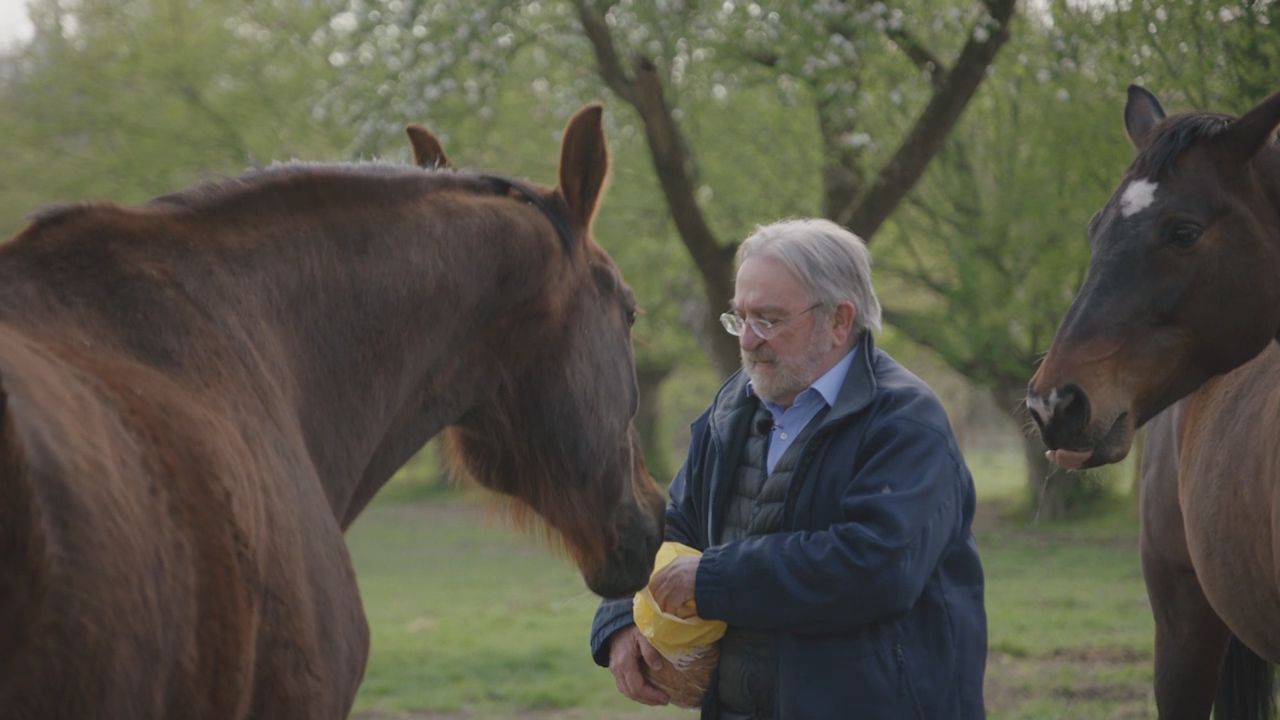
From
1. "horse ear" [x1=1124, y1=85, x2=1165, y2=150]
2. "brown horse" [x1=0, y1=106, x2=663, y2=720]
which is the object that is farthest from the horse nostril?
"brown horse" [x1=0, y1=106, x2=663, y2=720]

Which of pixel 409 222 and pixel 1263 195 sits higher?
pixel 409 222

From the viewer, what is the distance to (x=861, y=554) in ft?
10.9

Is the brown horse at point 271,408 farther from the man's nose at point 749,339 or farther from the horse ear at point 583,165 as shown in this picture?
the man's nose at point 749,339

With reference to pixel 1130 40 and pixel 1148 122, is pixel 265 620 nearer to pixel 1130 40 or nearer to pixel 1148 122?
pixel 1148 122

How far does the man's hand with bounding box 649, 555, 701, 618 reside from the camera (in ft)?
11.7

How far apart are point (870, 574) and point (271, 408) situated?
1.46 m

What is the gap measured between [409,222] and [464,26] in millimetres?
7654

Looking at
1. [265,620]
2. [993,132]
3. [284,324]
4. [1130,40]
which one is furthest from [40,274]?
[993,132]

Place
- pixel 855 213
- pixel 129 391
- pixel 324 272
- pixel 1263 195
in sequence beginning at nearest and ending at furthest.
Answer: pixel 129 391, pixel 324 272, pixel 1263 195, pixel 855 213

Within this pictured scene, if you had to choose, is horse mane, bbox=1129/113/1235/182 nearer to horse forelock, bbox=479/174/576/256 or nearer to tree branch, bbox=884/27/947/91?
horse forelock, bbox=479/174/576/256

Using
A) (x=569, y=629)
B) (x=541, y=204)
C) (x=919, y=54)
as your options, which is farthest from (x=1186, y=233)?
(x=569, y=629)

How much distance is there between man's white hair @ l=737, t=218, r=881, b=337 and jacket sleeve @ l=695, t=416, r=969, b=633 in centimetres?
37

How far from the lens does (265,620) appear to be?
2492 mm

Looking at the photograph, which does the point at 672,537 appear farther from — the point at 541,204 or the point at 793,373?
the point at 541,204
